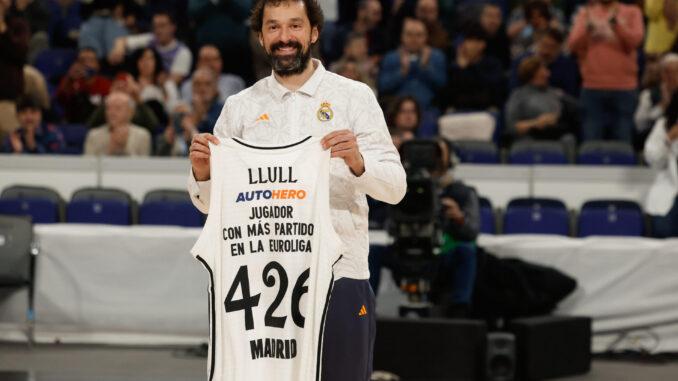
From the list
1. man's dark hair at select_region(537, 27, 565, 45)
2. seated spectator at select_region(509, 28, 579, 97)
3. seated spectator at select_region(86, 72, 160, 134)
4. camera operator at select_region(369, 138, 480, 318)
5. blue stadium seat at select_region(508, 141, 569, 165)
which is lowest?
camera operator at select_region(369, 138, 480, 318)

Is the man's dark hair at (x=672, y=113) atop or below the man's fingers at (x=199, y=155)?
atop

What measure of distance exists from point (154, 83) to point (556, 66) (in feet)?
14.3

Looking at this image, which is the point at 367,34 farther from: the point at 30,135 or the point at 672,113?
the point at 672,113

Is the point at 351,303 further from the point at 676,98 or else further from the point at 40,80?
the point at 40,80

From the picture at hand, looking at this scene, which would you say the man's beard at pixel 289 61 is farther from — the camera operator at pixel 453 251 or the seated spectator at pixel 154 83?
the seated spectator at pixel 154 83

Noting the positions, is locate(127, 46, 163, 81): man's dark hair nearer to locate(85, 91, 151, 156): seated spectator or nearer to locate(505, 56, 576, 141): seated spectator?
locate(85, 91, 151, 156): seated spectator

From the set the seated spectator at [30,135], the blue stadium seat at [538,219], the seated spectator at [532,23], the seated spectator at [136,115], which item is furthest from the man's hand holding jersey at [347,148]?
the seated spectator at [532,23]

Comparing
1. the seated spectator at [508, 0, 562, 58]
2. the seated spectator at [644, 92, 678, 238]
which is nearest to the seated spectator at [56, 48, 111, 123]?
the seated spectator at [508, 0, 562, 58]

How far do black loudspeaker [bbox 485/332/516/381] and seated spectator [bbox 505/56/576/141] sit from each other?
3647mm

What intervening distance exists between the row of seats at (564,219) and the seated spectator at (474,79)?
77.7 inches

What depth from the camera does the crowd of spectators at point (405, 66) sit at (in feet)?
29.7

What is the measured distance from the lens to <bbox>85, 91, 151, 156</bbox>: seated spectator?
8.86 m

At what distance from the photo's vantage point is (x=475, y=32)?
9.73m

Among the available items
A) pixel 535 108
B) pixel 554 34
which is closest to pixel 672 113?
pixel 535 108
